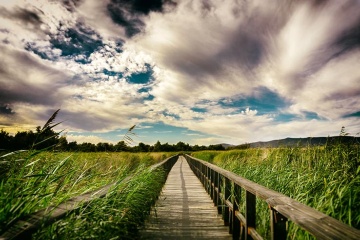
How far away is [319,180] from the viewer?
3518 millimetres

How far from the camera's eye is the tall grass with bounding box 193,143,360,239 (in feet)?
8.70

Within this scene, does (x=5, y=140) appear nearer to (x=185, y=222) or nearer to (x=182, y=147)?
(x=185, y=222)

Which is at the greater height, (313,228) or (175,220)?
(313,228)

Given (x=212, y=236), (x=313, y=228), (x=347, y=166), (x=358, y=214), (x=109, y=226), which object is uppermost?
(x=347, y=166)

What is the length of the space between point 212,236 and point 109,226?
2.25m

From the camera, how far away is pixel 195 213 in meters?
5.48

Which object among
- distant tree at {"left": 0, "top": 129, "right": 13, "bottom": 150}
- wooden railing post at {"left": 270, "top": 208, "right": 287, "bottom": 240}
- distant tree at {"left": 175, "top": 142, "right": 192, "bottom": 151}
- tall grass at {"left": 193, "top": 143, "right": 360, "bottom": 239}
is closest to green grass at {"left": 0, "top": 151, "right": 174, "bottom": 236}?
distant tree at {"left": 0, "top": 129, "right": 13, "bottom": 150}

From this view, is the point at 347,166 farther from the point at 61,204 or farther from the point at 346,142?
the point at 61,204

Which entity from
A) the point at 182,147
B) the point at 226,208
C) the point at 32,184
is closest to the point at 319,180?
the point at 226,208

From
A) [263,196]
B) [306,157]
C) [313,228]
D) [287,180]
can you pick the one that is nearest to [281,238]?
[263,196]

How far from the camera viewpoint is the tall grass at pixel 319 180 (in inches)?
104

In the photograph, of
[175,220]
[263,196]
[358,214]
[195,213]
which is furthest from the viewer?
[195,213]

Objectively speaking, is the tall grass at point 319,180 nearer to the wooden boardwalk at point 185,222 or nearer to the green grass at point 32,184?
the wooden boardwalk at point 185,222

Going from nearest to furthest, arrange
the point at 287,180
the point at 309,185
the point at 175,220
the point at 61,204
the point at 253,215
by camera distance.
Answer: the point at 61,204
the point at 253,215
the point at 309,185
the point at 287,180
the point at 175,220
